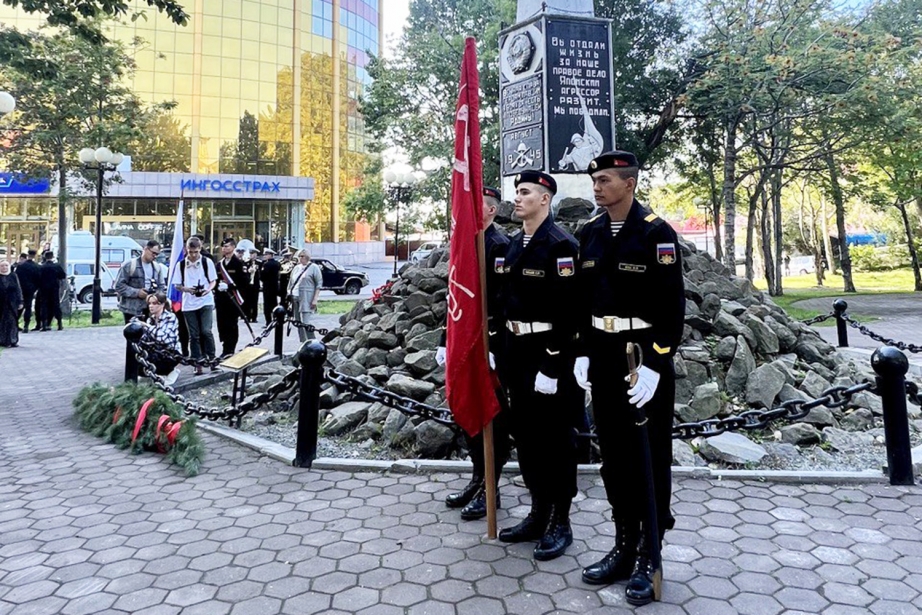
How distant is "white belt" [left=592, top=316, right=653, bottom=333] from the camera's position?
2.96 m

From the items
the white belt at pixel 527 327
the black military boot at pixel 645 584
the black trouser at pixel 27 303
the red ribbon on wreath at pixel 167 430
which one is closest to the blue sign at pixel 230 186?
the black trouser at pixel 27 303

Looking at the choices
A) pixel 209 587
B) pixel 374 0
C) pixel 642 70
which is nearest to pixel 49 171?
pixel 642 70

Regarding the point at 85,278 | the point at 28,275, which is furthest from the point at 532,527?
the point at 85,278

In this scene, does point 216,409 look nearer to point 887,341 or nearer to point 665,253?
point 665,253

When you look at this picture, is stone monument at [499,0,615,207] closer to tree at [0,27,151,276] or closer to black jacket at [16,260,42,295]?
black jacket at [16,260,42,295]

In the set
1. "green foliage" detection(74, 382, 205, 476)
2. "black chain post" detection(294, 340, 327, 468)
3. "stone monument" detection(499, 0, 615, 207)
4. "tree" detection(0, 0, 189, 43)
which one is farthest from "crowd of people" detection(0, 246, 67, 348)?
"black chain post" detection(294, 340, 327, 468)

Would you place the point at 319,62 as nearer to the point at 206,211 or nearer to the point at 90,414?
the point at 206,211

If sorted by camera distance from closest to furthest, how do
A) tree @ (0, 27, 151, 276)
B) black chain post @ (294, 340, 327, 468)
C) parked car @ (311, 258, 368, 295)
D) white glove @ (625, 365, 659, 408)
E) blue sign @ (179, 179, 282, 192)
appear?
1. white glove @ (625, 365, 659, 408)
2. black chain post @ (294, 340, 327, 468)
3. tree @ (0, 27, 151, 276)
4. parked car @ (311, 258, 368, 295)
5. blue sign @ (179, 179, 282, 192)

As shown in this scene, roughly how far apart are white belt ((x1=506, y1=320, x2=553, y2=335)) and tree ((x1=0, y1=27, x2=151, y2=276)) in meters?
19.9

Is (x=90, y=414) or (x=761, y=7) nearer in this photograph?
(x=90, y=414)

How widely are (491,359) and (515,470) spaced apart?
1.30 meters

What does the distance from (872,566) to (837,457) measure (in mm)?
2014

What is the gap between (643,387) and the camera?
9.32ft

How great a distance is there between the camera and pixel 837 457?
4.99m
